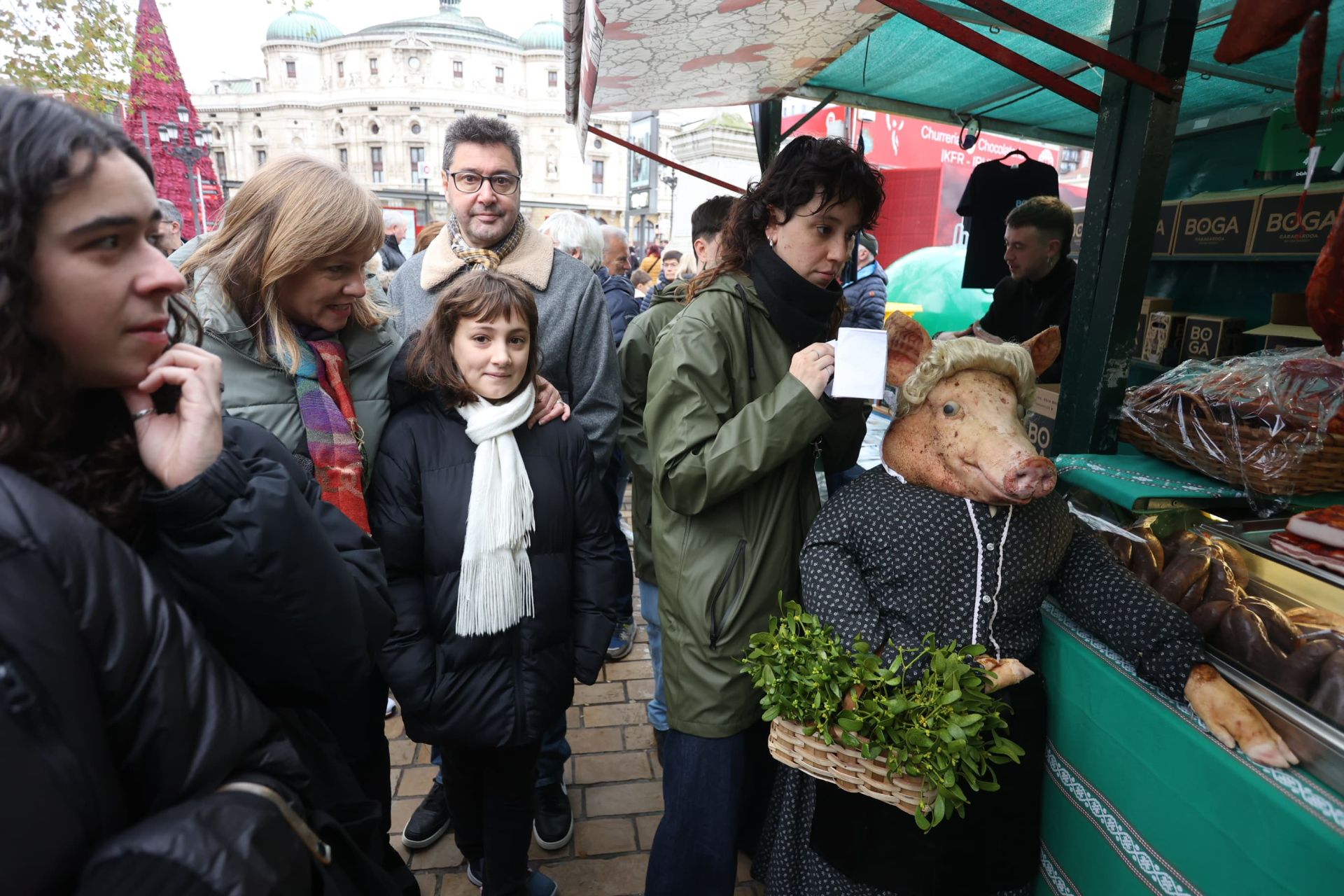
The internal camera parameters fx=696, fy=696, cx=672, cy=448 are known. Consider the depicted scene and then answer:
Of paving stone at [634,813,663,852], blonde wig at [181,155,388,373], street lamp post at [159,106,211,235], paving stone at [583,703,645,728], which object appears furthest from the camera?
street lamp post at [159,106,211,235]

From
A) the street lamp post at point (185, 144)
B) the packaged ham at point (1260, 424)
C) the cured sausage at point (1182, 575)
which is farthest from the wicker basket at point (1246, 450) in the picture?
the street lamp post at point (185, 144)

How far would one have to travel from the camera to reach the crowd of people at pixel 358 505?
0.81 m

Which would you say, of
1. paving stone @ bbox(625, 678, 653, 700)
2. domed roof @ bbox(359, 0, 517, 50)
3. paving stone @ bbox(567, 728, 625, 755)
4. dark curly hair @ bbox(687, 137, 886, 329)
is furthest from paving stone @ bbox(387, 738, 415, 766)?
domed roof @ bbox(359, 0, 517, 50)

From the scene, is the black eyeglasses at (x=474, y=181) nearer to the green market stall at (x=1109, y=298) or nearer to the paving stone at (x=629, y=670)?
the green market stall at (x=1109, y=298)

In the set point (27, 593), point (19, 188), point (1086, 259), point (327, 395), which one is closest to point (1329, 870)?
point (1086, 259)

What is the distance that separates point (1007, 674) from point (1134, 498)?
648 millimetres

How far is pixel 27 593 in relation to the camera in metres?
0.75

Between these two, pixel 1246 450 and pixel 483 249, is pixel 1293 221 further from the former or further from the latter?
pixel 483 249

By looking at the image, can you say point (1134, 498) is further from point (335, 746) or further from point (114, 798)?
point (114, 798)

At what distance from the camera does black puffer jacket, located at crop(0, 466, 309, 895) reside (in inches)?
27.6

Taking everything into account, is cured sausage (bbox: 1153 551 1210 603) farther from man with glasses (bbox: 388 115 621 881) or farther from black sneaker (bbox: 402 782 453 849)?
black sneaker (bbox: 402 782 453 849)

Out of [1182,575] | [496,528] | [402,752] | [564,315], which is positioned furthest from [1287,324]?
Answer: [402,752]

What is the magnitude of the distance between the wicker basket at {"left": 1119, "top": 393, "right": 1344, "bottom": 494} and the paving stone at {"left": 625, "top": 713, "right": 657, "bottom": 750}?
254cm

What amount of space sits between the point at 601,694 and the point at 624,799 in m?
0.84
